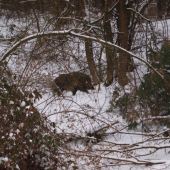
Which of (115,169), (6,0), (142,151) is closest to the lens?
(115,169)

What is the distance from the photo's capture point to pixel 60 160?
12.6ft

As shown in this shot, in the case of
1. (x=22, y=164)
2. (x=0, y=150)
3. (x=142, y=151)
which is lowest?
(x=142, y=151)

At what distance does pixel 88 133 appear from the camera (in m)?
5.80

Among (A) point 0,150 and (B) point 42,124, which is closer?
(A) point 0,150

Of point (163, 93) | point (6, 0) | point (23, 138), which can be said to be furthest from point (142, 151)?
point (6, 0)

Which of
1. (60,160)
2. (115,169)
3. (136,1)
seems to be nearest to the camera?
(60,160)

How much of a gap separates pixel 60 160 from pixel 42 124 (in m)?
0.70

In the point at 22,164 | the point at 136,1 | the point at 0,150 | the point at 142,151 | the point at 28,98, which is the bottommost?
the point at 142,151

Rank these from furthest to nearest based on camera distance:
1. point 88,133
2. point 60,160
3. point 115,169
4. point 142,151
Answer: point 88,133
point 142,151
point 115,169
point 60,160

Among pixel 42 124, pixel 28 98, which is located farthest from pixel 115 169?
pixel 28 98

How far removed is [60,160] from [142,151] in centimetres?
229

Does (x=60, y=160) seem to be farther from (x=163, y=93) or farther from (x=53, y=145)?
(x=163, y=93)

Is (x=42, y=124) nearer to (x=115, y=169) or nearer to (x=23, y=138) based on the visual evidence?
(x=23, y=138)

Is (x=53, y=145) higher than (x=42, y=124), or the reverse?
(x=42, y=124)
